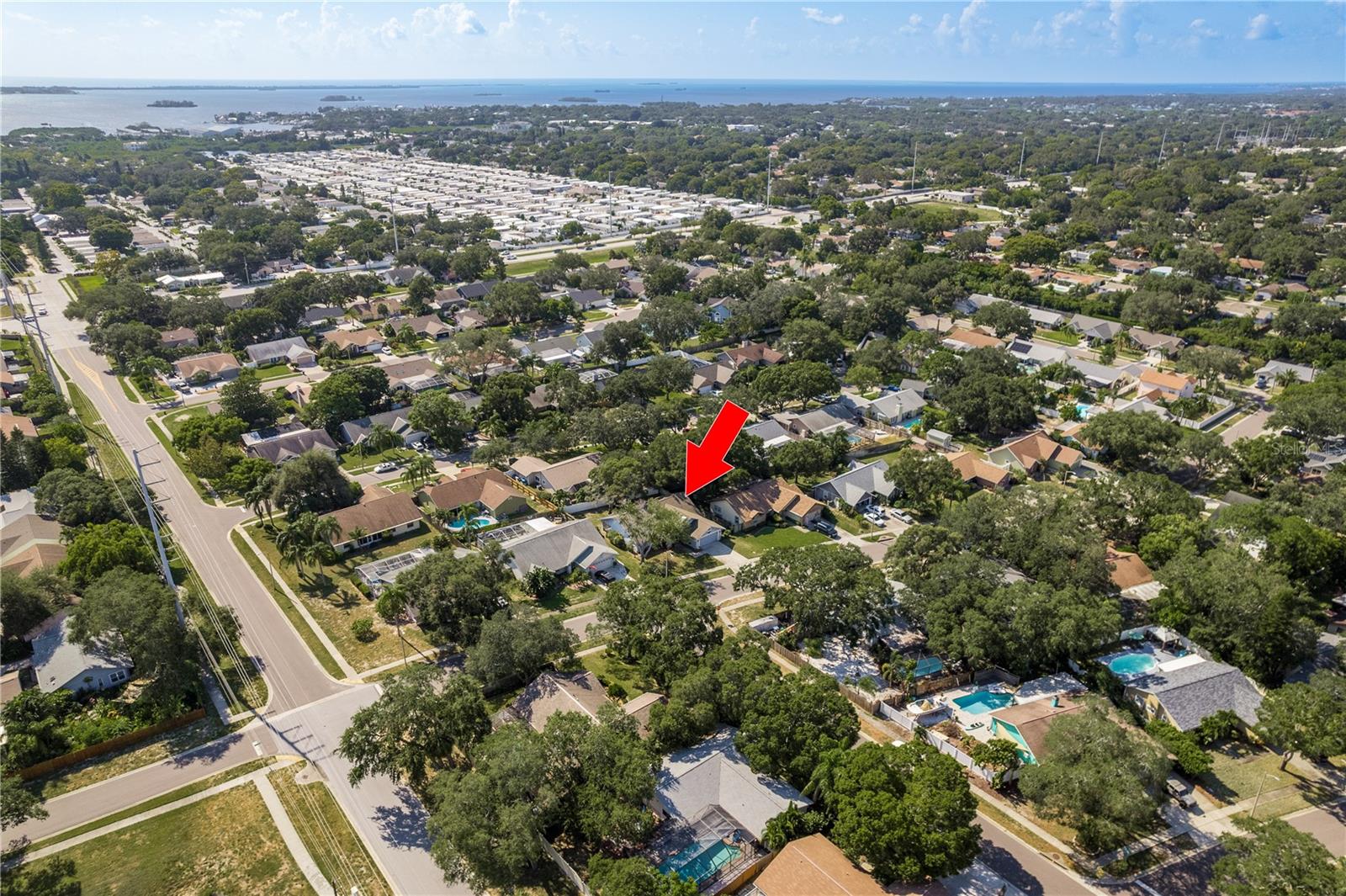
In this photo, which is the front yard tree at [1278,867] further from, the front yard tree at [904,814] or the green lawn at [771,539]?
the green lawn at [771,539]

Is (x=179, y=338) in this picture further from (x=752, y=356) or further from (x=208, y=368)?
(x=752, y=356)

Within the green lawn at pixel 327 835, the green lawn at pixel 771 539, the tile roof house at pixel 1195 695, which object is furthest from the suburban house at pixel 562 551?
the tile roof house at pixel 1195 695

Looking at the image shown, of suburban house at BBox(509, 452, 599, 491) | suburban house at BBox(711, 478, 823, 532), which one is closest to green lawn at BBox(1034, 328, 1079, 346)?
suburban house at BBox(711, 478, 823, 532)

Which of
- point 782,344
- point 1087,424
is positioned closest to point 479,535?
point 782,344

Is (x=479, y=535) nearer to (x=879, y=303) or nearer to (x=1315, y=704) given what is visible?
(x=1315, y=704)

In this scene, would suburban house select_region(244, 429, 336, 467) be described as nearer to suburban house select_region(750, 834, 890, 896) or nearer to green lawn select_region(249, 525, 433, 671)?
green lawn select_region(249, 525, 433, 671)

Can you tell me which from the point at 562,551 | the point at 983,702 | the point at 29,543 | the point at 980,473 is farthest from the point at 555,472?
the point at 983,702
